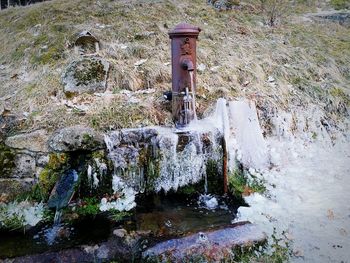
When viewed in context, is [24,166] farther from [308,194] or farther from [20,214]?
→ [308,194]

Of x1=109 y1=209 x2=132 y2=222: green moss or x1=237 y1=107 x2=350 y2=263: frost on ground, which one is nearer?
x1=237 y1=107 x2=350 y2=263: frost on ground

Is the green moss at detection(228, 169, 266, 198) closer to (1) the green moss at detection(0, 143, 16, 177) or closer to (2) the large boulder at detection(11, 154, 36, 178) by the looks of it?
(2) the large boulder at detection(11, 154, 36, 178)

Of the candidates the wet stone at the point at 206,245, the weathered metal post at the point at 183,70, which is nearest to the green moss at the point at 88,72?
the weathered metal post at the point at 183,70

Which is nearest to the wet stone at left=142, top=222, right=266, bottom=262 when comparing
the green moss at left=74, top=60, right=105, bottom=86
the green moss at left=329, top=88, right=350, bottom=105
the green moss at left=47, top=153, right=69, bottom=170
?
the green moss at left=47, top=153, right=69, bottom=170

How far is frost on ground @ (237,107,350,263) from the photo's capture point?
2719 millimetres

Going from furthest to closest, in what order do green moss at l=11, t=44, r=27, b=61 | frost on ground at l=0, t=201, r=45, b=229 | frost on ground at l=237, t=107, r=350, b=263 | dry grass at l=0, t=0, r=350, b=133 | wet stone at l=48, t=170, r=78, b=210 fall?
green moss at l=11, t=44, r=27, b=61 < dry grass at l=0, t=0, r=350, b=133 < wet stone at l=48, t=170, r=78, b=210 < frost on ground at l=0, t=201, r=45, b=229 < frost on ground at l=237, t=107, r=350, b=263

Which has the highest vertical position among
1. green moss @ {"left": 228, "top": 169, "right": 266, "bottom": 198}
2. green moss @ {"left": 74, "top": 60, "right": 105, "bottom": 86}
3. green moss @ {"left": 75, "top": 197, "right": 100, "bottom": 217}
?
green moss @ {"left": 74, "top": 60, "right": 105, "bottom": 86}

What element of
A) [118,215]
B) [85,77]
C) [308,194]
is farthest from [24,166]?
[308,194]

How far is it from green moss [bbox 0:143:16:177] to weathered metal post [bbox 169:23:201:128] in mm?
1846

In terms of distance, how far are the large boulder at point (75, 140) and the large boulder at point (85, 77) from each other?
3.13ft

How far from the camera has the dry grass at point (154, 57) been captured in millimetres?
4125

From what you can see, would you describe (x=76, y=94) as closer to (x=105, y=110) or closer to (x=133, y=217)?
(x=105, y=110)

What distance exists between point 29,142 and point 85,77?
1.29 m

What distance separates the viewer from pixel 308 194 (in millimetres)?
3484
